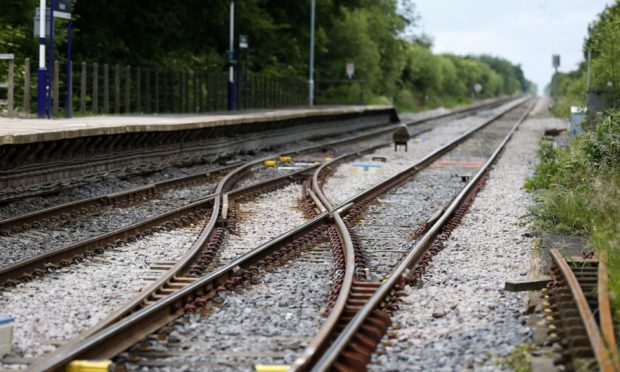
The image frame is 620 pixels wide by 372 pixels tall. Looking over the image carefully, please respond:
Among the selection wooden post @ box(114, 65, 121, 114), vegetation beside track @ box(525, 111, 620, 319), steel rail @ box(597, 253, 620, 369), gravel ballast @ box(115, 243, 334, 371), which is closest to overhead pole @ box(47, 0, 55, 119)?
wooden post @ box(114, 65, 121, 114)

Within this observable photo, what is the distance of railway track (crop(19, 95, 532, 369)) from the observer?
19.4ft

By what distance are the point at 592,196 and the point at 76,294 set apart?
490cm

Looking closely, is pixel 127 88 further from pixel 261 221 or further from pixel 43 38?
pixel 261 221

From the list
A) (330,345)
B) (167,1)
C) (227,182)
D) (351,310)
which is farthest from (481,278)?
(167,1)

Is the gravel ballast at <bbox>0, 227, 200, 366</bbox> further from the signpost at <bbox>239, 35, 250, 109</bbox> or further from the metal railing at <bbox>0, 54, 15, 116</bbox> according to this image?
the signpost at <bbox>239, 35, 250, 109</bbox>

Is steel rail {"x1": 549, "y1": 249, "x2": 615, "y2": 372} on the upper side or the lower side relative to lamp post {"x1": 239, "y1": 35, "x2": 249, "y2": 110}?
lower

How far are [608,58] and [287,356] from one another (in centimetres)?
2205

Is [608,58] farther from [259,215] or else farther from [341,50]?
[341,50]

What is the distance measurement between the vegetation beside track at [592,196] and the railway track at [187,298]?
97.8 inches

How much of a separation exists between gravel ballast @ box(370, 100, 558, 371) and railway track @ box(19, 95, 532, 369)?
1430mm

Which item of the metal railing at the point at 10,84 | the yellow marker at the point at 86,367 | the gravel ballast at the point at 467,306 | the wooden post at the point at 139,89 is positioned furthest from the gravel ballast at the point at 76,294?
the wooden post at the point at 139,89

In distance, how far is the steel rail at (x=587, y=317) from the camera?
16.8 ft

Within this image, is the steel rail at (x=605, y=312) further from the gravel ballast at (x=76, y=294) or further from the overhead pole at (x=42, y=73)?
the overhead pole at (x=42, y=73)

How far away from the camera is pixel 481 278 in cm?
877
